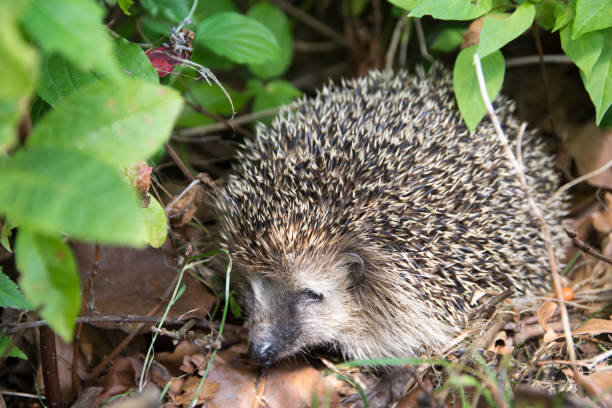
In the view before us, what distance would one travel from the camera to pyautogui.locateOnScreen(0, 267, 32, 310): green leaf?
5.89 feet

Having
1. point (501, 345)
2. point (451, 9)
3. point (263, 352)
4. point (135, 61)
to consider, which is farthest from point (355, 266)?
point (135, 61)

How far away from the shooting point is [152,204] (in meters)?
2.02

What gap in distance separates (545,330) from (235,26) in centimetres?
204

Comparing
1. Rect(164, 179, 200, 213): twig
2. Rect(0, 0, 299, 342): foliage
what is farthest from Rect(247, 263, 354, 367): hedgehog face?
Rect(0, 0, 299, 342): foliage

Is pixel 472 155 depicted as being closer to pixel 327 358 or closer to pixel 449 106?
pixel 449 106

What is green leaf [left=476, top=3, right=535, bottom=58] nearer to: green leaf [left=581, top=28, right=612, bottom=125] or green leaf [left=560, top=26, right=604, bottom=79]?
green leaf [left=560, top=26, right=604, bottom=79]

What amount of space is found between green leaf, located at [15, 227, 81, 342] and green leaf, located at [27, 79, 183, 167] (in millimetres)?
242

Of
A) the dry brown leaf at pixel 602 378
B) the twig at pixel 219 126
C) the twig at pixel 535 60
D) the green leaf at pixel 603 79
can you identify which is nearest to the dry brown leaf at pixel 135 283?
the twig at pixel 219 126

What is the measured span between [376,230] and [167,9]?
1.54 m

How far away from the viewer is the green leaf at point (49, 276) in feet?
3.96

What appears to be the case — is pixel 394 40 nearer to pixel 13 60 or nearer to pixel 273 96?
pixel 273 96

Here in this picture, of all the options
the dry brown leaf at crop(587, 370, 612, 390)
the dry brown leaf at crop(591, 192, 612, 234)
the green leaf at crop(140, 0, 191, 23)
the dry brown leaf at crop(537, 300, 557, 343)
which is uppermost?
the green leaf at crop(140, 0, 191, 23)

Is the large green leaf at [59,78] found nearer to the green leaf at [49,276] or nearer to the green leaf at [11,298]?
the green leaf at [11,298]

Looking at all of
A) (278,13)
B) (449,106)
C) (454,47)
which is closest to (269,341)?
(449,106)
